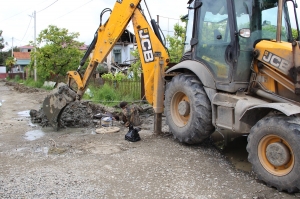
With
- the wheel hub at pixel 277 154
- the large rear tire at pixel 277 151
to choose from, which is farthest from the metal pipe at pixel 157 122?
the wheel hub at pixel 277 154

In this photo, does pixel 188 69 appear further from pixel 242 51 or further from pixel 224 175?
pixel 224 175

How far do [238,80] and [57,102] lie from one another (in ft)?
14.3

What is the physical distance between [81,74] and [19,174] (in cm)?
369

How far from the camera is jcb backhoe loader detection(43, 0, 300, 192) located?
410 centimetres

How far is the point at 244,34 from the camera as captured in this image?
4.77m

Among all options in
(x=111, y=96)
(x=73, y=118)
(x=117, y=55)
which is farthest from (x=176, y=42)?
(x=117, y=55)

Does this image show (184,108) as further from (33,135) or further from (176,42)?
(176,42)

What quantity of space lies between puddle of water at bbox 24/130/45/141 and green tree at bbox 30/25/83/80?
14.5 meters

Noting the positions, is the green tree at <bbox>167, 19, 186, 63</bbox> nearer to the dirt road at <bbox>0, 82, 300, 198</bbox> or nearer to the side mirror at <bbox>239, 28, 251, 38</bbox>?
the dirt road at <bbox>0, 82, 300, 198</bbox>

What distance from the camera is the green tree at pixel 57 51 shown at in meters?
21.5

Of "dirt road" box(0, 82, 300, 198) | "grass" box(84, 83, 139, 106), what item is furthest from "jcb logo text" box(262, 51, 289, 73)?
"grass" box(84, 83, 139, 106)

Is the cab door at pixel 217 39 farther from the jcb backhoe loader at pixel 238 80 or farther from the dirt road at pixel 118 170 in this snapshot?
the dirt road at pixel 118 170

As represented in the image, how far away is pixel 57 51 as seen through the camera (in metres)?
21.6

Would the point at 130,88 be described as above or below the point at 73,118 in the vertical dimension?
above
